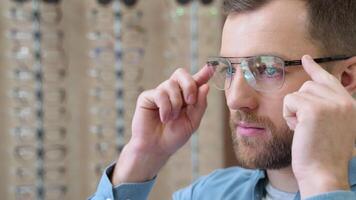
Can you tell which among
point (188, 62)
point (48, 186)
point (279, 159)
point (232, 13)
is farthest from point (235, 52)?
point (48, 186)

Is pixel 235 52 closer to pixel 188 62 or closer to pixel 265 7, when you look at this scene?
pixel 265 7

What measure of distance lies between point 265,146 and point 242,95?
0.44 ft

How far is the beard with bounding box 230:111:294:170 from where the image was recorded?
106 centimetres

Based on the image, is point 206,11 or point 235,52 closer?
point 235,52

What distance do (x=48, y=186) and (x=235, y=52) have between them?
143 cm

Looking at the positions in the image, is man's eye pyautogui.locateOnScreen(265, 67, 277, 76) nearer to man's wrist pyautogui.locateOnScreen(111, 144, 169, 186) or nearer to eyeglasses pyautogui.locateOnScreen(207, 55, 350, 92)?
eyeglasses pyautogui.locateOnScreen(207, 55, 350, 92)

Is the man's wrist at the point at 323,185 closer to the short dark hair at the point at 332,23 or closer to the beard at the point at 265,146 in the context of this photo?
the beard at the point at 265,146

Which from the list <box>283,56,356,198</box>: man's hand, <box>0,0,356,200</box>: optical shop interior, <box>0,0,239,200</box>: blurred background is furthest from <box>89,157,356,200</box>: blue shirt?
<box>0,0,239,200</box>: blurred background

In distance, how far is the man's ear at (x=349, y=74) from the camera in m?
1.09

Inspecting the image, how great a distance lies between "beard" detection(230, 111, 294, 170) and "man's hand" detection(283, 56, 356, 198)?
7.1 inches

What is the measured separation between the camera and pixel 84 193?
2.25 metres

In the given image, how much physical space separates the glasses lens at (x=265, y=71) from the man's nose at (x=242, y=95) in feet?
0.04

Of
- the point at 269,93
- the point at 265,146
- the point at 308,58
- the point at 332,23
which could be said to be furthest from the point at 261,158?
the point at 332,23

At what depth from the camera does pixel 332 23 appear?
1.10 metres
